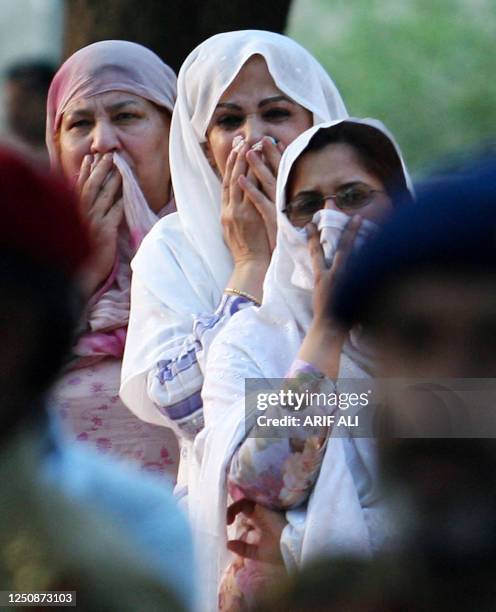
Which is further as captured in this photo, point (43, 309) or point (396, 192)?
point (396, 192)

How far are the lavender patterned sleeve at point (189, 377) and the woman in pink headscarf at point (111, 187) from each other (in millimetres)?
304

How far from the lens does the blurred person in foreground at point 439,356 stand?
1.63 m

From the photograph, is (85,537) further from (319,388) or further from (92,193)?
(92,193)

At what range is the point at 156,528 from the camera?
1.94 m

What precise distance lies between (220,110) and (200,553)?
1131 millimetres

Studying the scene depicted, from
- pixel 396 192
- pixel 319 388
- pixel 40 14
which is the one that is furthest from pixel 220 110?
pixel 40 14

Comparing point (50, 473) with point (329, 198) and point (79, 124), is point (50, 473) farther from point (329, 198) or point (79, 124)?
point (79, 124)

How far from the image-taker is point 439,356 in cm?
178

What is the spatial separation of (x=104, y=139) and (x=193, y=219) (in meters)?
0.38

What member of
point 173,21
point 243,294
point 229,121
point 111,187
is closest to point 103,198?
point 111,187

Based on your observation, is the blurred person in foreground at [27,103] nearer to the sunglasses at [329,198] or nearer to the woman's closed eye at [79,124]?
the woman's closed eye at [79,124]

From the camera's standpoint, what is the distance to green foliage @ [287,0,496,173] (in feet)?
22.0

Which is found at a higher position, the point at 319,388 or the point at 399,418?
the point at 319,388

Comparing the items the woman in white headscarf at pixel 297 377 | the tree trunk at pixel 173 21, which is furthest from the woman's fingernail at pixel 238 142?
the tree trunk at pixel 173 21
